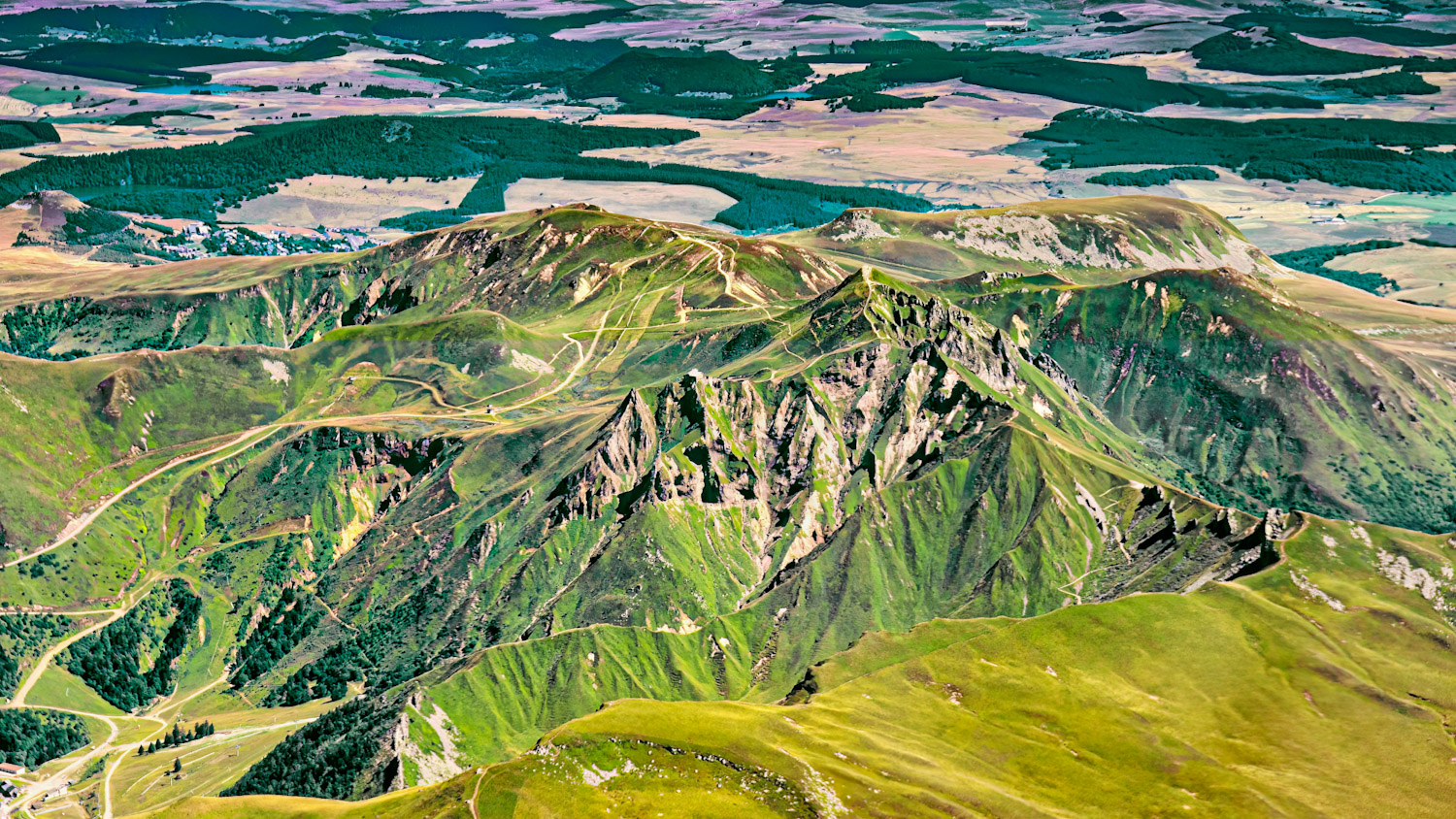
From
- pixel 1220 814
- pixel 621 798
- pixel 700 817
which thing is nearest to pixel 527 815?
pixel 621 798

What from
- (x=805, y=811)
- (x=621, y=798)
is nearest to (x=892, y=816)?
(x=805, y=811)

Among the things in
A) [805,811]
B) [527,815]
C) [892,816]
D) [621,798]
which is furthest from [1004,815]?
[527,815]

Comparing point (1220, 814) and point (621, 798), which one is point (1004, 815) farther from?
point (621, 798)

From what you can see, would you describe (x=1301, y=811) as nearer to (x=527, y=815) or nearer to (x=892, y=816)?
(x=892, y=816)

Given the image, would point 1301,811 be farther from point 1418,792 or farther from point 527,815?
point 527,815

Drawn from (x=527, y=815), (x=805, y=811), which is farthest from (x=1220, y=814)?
(x=527, y=815)
